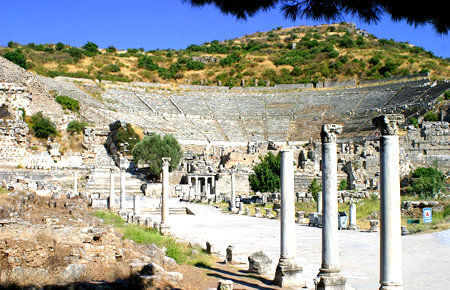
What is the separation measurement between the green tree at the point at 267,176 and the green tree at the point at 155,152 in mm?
7399

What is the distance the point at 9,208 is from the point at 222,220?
9.88 meters

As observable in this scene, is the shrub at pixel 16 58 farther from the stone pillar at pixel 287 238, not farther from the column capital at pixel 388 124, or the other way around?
the column capital at pixel 388 124

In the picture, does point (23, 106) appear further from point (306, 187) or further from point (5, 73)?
point (306, 187)

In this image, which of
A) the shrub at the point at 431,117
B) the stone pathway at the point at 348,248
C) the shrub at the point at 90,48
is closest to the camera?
the stone pathway at the point at 348,248

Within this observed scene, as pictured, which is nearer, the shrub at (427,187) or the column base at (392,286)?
the column base at (392,286)

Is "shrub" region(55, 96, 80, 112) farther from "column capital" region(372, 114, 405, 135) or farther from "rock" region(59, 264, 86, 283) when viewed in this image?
"column capital" region(372, 114, 405, 135)

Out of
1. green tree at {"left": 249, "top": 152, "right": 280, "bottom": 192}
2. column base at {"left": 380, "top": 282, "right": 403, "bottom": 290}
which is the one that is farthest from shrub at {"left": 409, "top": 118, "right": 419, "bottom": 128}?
column base at {"left": 380, "top": 282, "right": 403, "bottom": 290}

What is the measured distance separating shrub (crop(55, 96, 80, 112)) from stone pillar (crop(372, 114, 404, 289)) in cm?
4989

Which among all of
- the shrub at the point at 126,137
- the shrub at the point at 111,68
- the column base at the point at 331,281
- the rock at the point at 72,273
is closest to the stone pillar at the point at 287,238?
the column base at the point at 331,281

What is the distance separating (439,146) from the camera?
1679 inches

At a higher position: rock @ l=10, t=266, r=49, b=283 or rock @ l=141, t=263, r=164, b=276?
rock @ l=10, t=266, r=49, b=283

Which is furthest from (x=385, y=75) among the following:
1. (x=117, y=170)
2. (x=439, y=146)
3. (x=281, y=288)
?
(x=281, y=288)

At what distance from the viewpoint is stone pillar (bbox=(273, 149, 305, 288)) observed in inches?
369

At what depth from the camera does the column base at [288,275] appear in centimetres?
931
